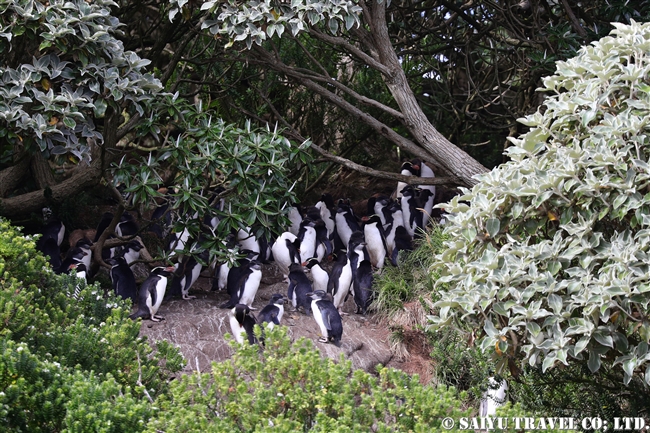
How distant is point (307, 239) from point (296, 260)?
0.52 meters

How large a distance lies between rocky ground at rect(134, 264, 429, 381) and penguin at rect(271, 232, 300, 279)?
34.5 inches

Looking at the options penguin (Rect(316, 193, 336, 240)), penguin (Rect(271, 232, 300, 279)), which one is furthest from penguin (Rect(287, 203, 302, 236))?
penguin (Rect(271, 232, 300, 279))

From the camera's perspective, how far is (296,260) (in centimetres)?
870

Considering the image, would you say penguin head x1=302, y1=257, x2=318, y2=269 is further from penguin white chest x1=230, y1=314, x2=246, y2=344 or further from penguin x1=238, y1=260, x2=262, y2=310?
penguin white chest x1=230, y1=314, x2=246, y2=344

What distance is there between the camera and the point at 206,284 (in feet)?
28.8

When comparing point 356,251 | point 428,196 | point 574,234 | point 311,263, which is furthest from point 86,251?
point 574,234

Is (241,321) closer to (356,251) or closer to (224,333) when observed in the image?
(224,333)

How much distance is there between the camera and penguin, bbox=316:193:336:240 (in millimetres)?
9906

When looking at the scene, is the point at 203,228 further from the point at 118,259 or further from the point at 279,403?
the point at 279,403

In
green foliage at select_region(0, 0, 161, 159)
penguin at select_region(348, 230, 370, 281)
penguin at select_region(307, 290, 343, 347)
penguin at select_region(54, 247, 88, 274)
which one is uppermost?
green foliage at select_region(0, 0, 161, 159)

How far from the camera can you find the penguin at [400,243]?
27.8 feet

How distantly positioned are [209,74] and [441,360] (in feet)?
16.5

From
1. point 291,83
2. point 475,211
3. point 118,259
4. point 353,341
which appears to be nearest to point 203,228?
point 118,259

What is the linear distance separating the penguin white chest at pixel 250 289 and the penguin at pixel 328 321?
80 centimetres
